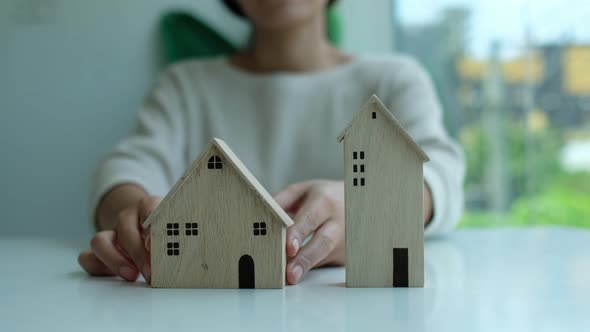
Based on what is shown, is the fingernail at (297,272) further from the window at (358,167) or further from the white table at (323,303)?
the window at (358,167)

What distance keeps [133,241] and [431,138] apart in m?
0.64

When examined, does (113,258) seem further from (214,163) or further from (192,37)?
(192,37)

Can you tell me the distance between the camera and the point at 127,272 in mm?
826

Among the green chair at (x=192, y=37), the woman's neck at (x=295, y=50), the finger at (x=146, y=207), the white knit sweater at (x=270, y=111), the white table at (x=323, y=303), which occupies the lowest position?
the white table at (x=323, y=303)

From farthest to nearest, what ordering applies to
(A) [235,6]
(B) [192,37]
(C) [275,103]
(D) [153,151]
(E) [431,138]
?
(B) [192,37]
(A) [235,6]
(C) [275,103]
(D) [153,151]
(E) [431,138]

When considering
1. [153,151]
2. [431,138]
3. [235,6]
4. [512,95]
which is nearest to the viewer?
[431,138]

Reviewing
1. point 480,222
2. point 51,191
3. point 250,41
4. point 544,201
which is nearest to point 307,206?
point 250,41

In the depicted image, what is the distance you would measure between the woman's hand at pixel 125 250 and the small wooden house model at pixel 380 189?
0.84ft

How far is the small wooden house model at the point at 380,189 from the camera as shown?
0.75 metres

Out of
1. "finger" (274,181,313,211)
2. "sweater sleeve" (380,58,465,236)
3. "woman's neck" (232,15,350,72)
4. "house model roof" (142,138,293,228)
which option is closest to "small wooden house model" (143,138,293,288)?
"house model roof" (142,138,293,228)

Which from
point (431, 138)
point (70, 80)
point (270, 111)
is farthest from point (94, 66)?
point (431, 138)

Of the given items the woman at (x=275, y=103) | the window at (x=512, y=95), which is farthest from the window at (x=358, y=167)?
the window at (x=512, y=95)

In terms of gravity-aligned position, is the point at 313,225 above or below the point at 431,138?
below

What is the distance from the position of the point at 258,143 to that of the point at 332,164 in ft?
0.60
